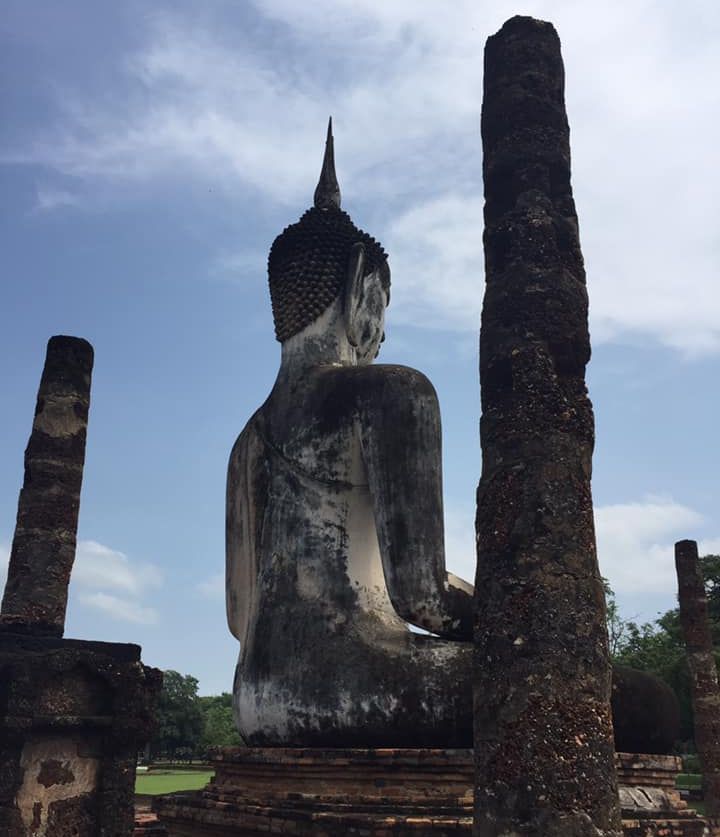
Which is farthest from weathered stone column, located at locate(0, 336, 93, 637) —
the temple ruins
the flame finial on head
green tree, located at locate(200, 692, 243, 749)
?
green tree, located at locate(200, 692, 243, 749)

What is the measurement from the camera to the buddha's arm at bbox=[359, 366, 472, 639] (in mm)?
4996

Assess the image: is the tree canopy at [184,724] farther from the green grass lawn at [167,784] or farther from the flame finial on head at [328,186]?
the flame finial on head at [328,186]

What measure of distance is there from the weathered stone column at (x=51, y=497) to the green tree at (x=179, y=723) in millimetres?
55722

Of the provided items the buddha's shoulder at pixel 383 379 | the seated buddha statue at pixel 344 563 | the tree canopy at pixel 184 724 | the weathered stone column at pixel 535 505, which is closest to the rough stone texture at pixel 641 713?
the seated buddha statue at pixel 344 563

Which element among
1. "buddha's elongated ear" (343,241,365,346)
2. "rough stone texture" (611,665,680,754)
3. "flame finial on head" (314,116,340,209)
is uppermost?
"flame finial on head" (314,116,340,209)

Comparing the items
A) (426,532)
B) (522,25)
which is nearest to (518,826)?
(426,532)

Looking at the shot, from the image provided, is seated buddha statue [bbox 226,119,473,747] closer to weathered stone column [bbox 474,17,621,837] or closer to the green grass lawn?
weathered stone column [bbox 474,17,621,837]

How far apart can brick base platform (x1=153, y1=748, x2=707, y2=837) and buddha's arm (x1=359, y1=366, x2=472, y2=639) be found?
32.0 inches

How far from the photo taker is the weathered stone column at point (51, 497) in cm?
1154

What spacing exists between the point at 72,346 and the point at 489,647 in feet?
33.3

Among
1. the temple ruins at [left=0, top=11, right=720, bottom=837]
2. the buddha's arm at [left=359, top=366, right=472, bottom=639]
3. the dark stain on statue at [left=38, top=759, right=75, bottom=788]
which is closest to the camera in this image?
the temple ruins at [left=0, top=11, right=720, bottom=837]

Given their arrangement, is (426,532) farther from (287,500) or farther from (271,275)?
(271,275)

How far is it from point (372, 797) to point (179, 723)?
65666 millimetres

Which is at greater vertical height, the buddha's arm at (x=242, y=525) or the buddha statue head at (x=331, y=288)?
the buddha statue head at (x=331, y=288)
